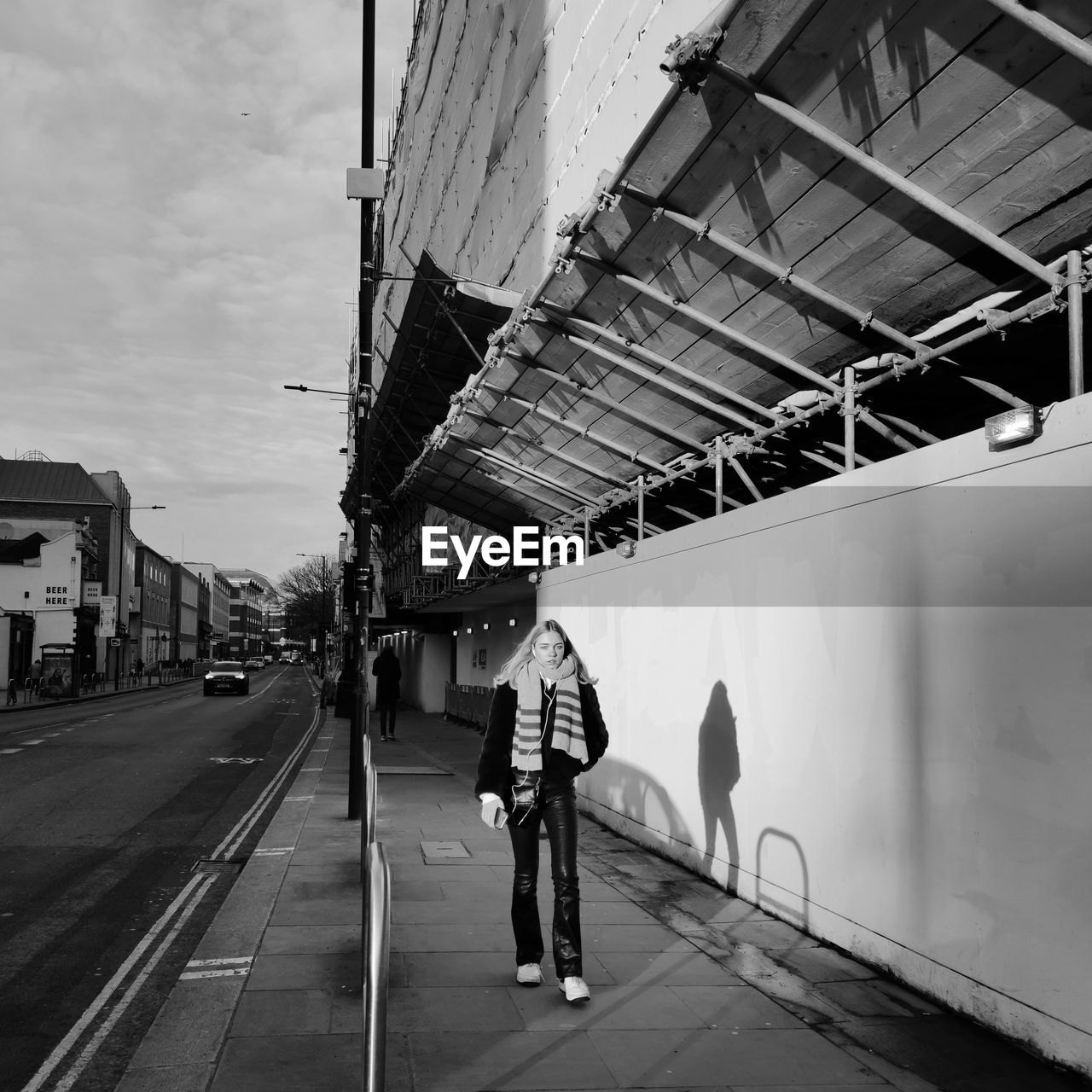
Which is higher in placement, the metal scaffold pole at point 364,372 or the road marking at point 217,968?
the metal scaffold pole at point 364,372

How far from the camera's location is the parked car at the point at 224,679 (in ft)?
152

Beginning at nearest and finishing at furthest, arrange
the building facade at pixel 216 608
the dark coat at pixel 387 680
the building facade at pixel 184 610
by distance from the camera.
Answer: the dark coat at pixel 387 680 → the building facade at pixel 184 610 → the building facade at pixel 216 608

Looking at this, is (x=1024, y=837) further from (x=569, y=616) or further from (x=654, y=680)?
(x=569, y=616)

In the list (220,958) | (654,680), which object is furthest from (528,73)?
(220,958)

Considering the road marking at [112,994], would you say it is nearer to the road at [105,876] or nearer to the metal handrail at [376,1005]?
the road at [105,876]

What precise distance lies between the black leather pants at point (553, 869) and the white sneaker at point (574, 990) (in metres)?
0.06

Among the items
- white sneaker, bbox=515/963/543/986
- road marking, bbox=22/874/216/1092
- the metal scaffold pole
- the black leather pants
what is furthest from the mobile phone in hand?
the metal scaffold pole

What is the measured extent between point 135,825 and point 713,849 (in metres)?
6.49

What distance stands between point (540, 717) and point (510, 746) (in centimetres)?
22

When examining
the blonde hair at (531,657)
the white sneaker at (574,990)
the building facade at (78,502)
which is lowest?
the white sneaker at (574,990)

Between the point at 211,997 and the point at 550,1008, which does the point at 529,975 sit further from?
the point at 211,997

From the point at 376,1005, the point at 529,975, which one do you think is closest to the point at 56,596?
the point at 529,975

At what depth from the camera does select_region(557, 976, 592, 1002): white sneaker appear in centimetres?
493
